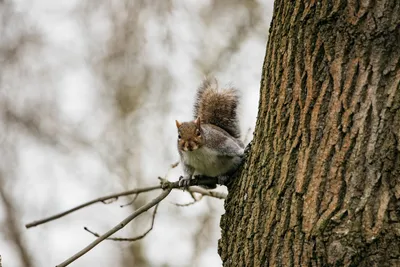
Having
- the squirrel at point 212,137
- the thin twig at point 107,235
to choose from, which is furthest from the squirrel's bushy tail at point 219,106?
the thin twig at point 107,235

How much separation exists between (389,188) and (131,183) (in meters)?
8.19

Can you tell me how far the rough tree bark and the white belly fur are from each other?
111 cm

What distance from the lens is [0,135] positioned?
8922 mm

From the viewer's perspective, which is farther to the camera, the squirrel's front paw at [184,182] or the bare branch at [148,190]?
the squirrel's front paw at [184,182]

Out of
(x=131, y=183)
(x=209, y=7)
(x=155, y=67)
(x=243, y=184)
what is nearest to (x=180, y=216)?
(x=131, y=183)

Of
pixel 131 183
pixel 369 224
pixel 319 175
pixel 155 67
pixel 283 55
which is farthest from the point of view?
pixel 131 183

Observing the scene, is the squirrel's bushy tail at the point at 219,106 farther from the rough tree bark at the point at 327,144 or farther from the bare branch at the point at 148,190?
the rough tree bark at the point at 327,144

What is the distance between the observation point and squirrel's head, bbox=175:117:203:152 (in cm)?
353

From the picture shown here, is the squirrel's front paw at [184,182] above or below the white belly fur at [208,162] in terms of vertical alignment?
below

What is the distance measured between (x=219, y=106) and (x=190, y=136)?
0.37 meters

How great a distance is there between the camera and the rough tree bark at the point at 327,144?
1980 millimetres

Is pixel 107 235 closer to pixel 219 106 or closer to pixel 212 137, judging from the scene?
pixel 212 137

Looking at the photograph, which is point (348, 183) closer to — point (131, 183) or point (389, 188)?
point (389, 188)

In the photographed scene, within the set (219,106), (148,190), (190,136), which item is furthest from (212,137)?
(148,190)
